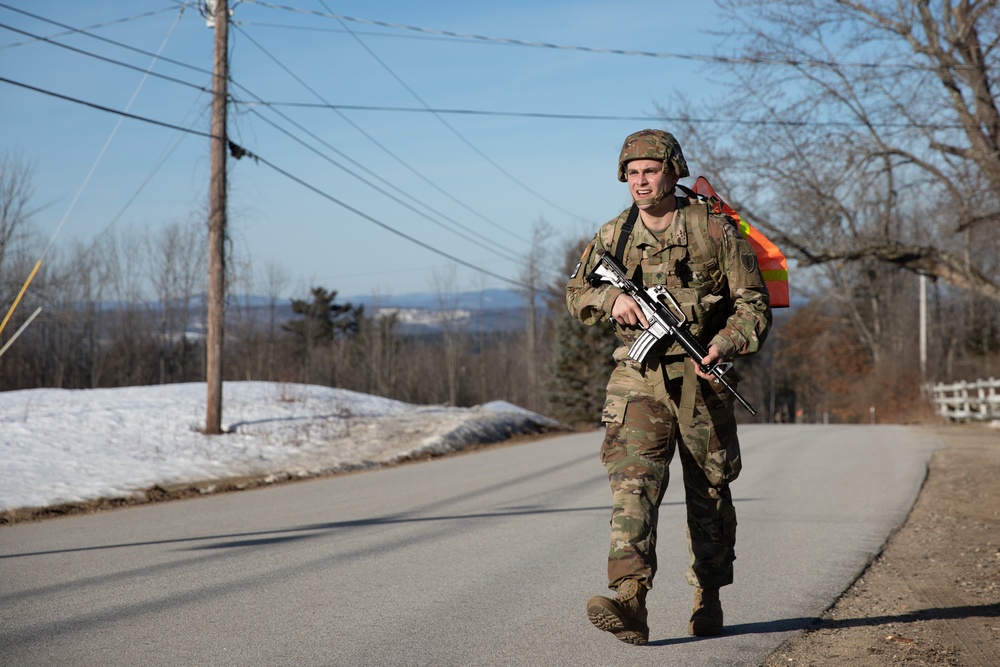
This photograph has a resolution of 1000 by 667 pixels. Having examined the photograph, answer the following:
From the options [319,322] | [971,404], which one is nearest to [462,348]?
[319,322]

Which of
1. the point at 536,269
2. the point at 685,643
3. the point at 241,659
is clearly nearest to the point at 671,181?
the point at 685,643

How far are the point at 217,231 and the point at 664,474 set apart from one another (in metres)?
14.2

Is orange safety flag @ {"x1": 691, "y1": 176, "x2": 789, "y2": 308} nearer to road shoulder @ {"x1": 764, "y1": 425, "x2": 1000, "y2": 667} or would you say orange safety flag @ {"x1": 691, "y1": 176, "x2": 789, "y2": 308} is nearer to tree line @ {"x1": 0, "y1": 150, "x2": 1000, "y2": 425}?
road shoulder @ {"x1": 764, "y1": 425, "x2": 1000, "y2": 667}

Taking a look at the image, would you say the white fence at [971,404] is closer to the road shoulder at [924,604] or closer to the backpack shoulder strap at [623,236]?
the road shoulder at [924,604]

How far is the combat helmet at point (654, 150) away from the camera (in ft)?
13.8

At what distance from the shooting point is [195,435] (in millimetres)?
16875

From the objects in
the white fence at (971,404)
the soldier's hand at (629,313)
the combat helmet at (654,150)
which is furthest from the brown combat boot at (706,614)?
the white fence at (971,404)

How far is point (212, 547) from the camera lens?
709 centimetres

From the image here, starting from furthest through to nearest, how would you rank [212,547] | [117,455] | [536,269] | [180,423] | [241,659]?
[536,269]
[180,423]
[117,455]
[212,547]
[241,659]

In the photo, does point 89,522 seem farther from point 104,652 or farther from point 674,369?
point 674,369

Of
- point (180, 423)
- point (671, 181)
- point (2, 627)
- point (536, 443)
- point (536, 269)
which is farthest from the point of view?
point (536, 269)

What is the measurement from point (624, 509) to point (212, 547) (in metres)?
4.04

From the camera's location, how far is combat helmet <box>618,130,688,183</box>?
4215 mm

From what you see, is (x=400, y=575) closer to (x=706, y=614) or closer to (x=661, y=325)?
(x=706, y=614)
